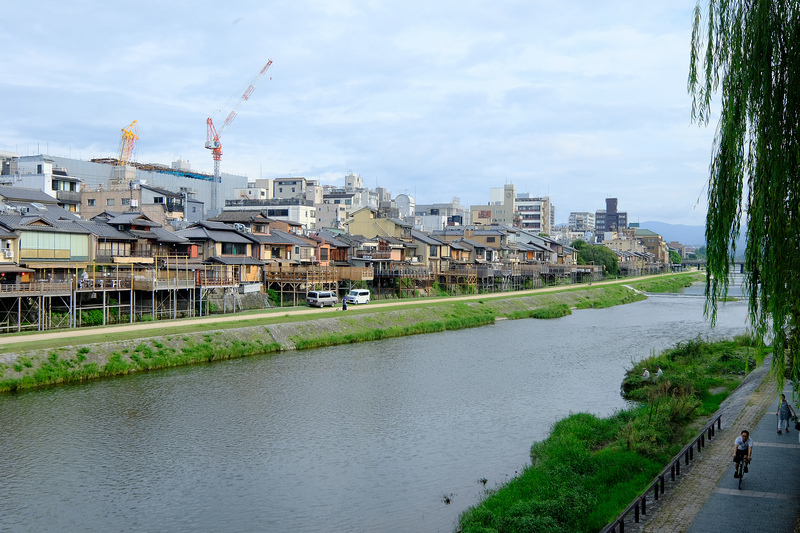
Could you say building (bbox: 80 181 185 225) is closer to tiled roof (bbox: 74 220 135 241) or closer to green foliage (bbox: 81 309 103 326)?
tiled roof (bbox: 74 220 135 241)

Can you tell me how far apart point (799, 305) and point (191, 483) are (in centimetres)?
1764

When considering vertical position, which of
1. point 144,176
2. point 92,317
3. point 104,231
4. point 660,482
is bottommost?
point 660,482

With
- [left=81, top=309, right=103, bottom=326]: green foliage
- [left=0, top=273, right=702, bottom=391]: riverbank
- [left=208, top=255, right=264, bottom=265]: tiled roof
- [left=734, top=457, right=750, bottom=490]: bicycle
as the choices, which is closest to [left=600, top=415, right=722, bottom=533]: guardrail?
[left=734, top=457, right=750, bottom=490]: bicycle

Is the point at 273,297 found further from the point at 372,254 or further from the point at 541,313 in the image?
the point at 541,313

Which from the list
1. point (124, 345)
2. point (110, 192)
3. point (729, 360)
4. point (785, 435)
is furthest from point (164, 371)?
point (110, 192)

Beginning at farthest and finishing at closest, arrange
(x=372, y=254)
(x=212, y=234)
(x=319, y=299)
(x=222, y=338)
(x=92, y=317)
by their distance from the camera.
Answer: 1. (x=372, y=254)
2. (x=319, y=299)
3. (x=212, y=234)
4. (x=92, y=317)
5. (x=222, y=338)

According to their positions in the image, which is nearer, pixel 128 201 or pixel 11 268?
pixel 11 268

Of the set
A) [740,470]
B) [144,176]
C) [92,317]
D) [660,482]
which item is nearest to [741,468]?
[740,470]

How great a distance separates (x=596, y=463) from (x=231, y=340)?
27026 mm

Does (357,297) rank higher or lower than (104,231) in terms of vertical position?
lower

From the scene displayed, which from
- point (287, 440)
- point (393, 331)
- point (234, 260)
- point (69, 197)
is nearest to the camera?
point (287, 440)

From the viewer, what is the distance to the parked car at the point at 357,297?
61156mm

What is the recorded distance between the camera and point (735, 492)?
1556cm

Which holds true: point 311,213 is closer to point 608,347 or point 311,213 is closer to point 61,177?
point 61,177
